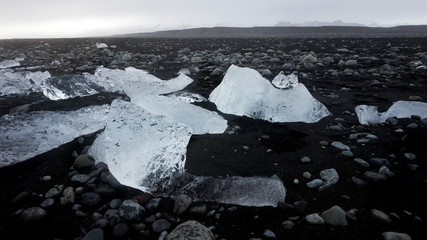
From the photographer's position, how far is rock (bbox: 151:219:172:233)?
1.63 m

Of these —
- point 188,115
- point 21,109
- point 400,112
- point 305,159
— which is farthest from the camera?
point 21,109

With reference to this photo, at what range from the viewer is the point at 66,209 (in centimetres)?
183

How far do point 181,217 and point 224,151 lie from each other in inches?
37.9

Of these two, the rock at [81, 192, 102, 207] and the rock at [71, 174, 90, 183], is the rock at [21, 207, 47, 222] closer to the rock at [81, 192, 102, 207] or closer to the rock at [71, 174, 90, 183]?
the rock at [81, 192, 102, 207]

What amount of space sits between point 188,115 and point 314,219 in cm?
170

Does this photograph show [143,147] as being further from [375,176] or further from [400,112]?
[400,112]

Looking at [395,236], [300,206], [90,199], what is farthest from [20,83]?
[395,236]

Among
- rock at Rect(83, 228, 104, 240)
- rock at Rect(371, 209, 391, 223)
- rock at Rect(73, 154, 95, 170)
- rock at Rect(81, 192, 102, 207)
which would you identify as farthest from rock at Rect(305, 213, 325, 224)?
rock at Rect(73, 154, 95, 170)

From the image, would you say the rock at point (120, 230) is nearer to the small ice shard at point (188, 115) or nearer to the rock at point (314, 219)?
the rock at point (314, 219)

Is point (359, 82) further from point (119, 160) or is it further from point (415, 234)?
point (119, 160)

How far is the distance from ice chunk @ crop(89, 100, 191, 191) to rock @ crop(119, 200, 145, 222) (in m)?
0.21

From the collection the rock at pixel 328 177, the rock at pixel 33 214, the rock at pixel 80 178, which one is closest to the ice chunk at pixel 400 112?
the rock at pixel 328 177

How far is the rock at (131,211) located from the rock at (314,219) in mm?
999

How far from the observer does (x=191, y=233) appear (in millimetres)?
1440
